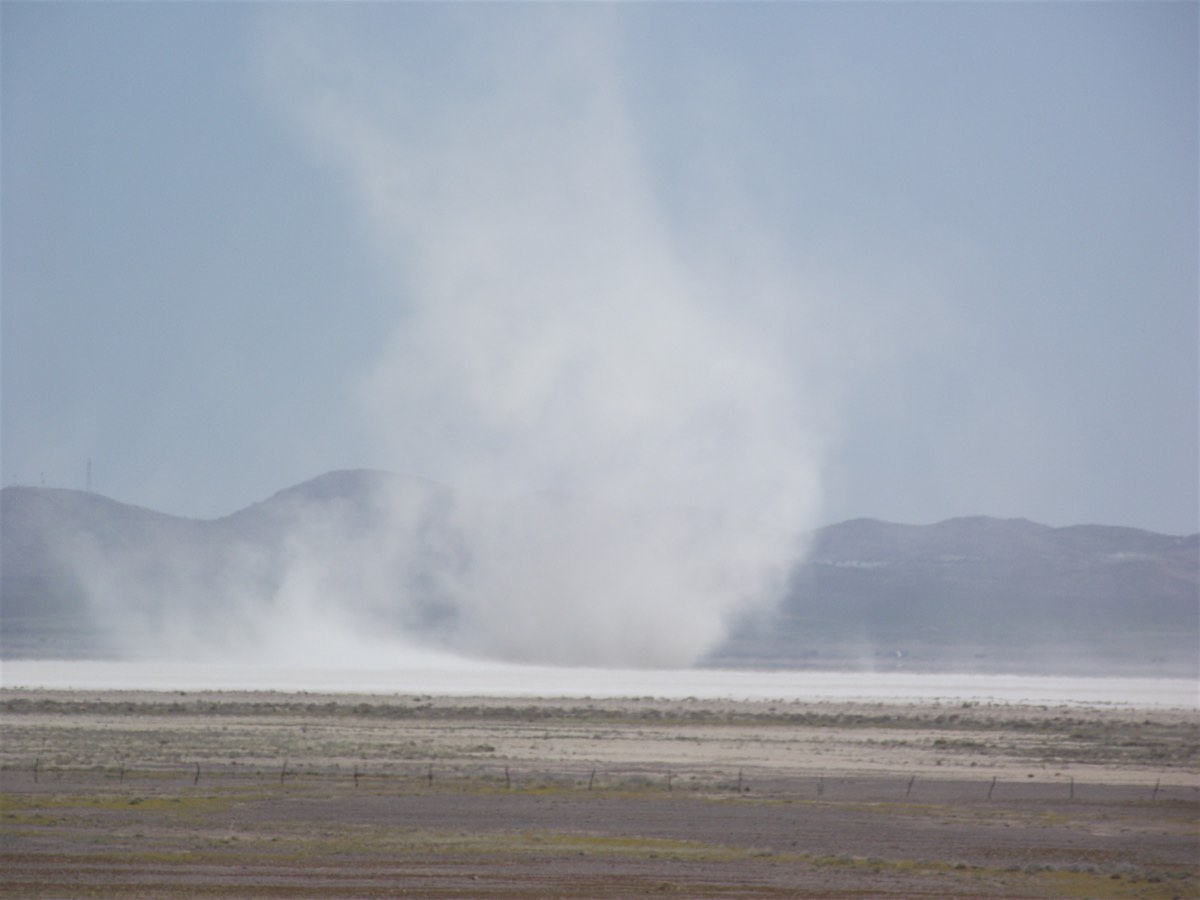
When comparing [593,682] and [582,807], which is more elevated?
[593,682]

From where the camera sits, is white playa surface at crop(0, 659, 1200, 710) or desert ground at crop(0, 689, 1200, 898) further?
white playa surface at crop(0, 659, 1200, 710)

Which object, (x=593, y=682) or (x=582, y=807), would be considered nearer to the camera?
(x=582, y=807)

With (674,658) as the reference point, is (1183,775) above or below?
below

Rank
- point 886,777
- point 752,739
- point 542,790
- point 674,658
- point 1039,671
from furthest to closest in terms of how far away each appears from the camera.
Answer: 1. point 1039,671
2. point 674,658
3. point 752,739
4. point 886,777
5. point 542,790

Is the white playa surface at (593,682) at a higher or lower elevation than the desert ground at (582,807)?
higher

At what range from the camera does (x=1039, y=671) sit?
141750 mm

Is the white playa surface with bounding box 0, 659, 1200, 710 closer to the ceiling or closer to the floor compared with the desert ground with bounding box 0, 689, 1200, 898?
closer to the ceiling

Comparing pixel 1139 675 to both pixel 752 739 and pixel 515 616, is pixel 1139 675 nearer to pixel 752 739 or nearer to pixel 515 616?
pixel 515 616

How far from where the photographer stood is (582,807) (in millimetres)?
36594

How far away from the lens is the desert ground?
27.0 meters

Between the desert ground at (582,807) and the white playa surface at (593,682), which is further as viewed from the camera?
the white playa surface at (593,682)

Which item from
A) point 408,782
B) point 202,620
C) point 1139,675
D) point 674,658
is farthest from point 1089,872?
point 202,620

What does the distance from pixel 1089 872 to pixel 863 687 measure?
75.4 metres

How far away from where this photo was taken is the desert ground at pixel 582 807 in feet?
88.7
